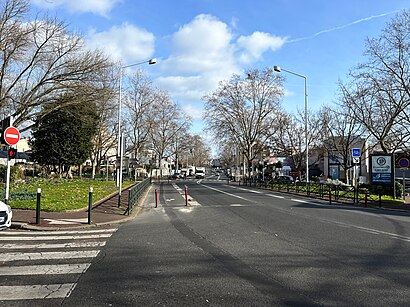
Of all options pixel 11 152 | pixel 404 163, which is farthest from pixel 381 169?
pixel 11 152

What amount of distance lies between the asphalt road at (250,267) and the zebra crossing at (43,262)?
0.28 m

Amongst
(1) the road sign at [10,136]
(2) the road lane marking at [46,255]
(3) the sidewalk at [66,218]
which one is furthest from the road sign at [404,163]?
(1) the road sign at [10,136]

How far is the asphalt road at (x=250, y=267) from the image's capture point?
5145mm

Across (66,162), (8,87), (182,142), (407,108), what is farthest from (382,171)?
(182,142)

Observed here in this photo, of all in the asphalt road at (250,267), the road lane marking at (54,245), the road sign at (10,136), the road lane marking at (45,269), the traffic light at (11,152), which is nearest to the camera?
the asphalt road at (250,267)

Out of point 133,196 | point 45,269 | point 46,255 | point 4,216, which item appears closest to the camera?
point 45,269

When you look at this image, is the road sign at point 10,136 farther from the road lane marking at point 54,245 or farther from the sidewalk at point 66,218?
the road lane marking at point 54,245

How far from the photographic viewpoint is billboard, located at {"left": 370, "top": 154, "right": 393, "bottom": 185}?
25.2 metres

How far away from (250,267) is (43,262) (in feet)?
13.1

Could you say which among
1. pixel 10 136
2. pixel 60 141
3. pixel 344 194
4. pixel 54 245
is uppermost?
pixel 60 141

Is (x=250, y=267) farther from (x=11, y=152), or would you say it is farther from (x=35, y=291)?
(x=11, y=152)

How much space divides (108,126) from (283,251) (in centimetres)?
5307

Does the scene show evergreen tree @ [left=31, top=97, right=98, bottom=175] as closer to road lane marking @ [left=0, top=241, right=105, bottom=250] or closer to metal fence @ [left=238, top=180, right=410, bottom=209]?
metal fence @ [left=238, top=180, right=410, bottom=209]

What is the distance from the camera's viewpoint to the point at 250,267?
6.78 m
